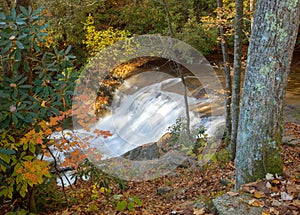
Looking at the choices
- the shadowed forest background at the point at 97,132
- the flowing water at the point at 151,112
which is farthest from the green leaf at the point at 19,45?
the flowing water at the point at 151,112

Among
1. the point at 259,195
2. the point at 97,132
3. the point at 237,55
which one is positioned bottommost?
the point at 259,195

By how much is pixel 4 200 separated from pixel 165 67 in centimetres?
871

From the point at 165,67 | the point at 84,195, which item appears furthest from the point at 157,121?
the point at 84,195

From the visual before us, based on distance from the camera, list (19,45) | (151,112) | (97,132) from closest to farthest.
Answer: (19,45) → (97,132) → (151,112)

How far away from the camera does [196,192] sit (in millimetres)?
4777

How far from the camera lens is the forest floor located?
8.47ft

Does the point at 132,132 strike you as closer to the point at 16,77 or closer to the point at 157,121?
the point at 157,121

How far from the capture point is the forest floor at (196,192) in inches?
102

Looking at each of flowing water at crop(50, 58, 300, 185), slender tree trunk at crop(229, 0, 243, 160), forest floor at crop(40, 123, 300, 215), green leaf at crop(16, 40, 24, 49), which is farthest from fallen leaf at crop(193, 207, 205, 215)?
flowing water at crop(50, 58, 300, 185)

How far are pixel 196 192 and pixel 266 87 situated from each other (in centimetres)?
264

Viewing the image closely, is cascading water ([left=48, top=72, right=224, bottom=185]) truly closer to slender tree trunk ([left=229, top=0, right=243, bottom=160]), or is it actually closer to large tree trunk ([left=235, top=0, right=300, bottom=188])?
slender tree trunk ([left=229, top=0, right=243, bottom=160])

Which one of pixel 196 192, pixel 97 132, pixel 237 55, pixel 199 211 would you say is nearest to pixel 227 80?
pixel 237 55

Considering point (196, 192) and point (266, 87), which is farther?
point (196, 192)

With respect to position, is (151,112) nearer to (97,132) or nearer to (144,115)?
(144,115)
